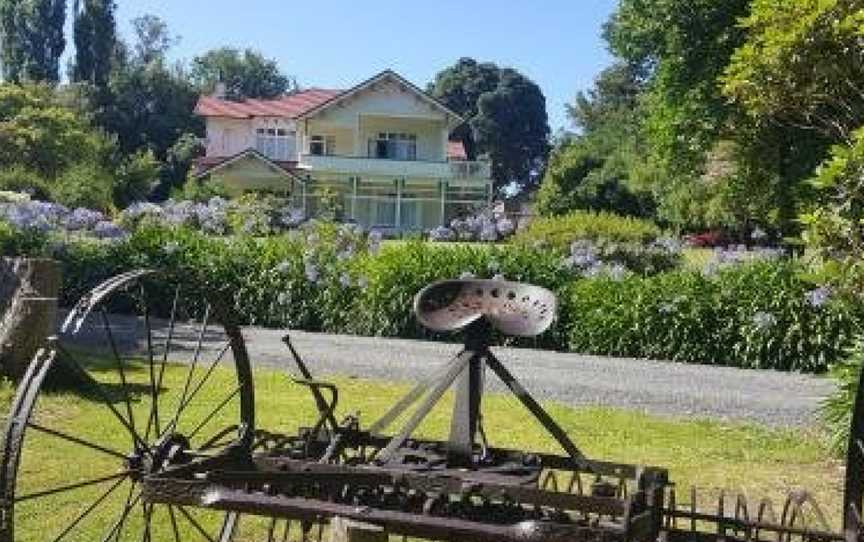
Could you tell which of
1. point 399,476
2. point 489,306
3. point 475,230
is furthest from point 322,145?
point 399,476

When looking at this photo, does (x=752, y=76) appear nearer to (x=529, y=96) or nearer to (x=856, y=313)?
(x=856, y=313)

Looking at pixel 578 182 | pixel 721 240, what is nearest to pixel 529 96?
pixel 578 182

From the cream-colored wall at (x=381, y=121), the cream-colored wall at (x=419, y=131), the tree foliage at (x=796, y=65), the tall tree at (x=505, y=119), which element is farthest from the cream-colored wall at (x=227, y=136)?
the tree foliage at (x=796, y=65)

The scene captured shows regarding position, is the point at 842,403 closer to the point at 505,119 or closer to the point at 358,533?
the point at 358,533

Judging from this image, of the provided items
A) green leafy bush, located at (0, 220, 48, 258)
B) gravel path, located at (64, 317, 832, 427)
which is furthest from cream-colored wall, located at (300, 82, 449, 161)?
gravel path, located at (64, 317, 832, 427)

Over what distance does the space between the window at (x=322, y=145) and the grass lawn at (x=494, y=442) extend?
4252 centimetres

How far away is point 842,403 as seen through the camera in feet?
30.1

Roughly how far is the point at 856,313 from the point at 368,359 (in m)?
5.81

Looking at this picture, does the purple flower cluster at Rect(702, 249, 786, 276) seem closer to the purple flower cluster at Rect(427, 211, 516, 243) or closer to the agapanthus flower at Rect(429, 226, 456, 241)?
the purple flower cluster at Rect(427, 211, 516, 243)

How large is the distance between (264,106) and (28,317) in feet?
170

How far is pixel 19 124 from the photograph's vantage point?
46281mm

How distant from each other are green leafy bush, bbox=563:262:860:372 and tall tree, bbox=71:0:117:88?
6233 cm

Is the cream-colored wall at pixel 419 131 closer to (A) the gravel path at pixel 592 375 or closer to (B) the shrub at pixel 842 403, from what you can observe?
(A) the gravel path at pixel 592 375

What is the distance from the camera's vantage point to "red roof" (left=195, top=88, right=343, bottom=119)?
58562 millimetres
